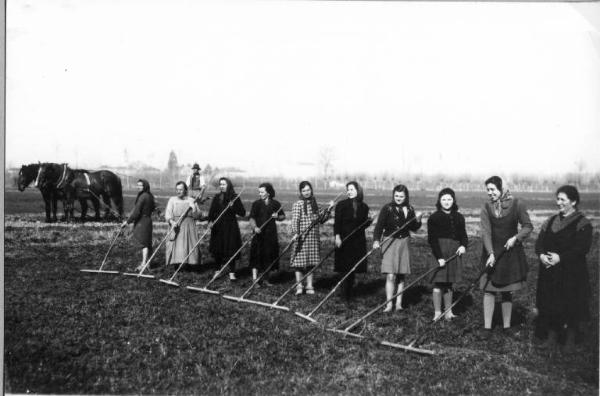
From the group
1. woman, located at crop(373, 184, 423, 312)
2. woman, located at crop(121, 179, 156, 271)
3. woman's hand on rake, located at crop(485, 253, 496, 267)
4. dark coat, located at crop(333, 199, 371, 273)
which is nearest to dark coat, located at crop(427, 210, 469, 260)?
woman, located at crop(373, 184, 423, 312)

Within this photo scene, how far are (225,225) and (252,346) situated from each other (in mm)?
3460

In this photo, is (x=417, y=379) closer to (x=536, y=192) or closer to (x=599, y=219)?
(x=599, y=219)

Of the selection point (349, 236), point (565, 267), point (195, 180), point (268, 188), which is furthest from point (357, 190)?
point (195, 180)

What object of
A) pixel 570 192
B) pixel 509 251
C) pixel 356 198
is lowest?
pixel 509 251

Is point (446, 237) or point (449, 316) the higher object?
point (446, 237)

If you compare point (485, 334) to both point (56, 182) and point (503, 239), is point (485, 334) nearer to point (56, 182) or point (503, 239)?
point (503, 239)

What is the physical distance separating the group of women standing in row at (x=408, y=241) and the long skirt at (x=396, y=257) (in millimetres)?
14

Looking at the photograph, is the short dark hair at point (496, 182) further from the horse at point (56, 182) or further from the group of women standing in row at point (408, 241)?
the horse at point (56, 182)

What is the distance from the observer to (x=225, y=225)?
9422 millimetres

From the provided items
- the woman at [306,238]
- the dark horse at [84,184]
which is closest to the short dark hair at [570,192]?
the woman at [306,238]

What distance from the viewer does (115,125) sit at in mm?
9047

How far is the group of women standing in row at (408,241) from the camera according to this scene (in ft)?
19.9

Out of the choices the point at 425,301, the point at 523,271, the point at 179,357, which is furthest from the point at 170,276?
the point at 523,271

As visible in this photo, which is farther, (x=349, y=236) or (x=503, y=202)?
(x=349, y=236)
